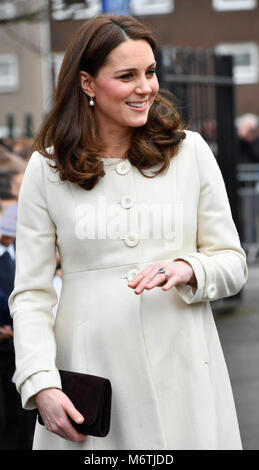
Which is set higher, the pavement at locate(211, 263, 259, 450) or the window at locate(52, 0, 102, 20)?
the window at locate(52, 0, 102, 20)

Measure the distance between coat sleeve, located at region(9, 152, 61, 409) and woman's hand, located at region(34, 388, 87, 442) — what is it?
0.18 ft

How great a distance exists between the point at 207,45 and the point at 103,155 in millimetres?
31693

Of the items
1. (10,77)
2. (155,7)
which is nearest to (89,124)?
(155,7)

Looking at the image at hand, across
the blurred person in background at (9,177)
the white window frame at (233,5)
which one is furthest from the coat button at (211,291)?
the white window frame at (233,5)

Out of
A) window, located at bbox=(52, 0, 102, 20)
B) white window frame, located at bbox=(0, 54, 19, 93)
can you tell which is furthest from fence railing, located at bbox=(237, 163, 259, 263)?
white window frame, located at bbox=(0, 54, 19, 93)

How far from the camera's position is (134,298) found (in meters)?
2.69

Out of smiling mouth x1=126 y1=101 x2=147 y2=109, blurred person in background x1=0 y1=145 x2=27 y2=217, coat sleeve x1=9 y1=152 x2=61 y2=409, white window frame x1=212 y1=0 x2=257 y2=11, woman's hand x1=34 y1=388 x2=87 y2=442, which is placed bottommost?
white window frame x1=212 y1=0 x2=257 y2=11

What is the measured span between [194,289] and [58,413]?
0.49m

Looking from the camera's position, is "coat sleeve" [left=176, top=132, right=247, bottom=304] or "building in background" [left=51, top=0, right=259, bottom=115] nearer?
"coat sleeve" [left=176, top=132, right=247, bottom=304]

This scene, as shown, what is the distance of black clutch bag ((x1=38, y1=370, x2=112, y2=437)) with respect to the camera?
2.58 m

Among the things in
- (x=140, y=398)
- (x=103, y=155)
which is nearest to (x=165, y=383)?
(x=140, y=398)

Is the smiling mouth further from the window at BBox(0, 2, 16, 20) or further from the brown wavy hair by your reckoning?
the window at BBox(0, 2, 16, 20)

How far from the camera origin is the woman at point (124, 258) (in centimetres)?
267

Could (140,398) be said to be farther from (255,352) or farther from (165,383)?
(255,352)
